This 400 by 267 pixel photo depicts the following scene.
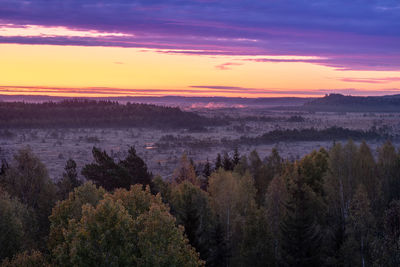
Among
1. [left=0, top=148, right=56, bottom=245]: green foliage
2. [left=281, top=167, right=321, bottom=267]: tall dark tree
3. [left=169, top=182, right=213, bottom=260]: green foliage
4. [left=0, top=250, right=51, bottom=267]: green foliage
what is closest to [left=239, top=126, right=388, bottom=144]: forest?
[left=169, top=182, right=213, bottom=260]: green foliage

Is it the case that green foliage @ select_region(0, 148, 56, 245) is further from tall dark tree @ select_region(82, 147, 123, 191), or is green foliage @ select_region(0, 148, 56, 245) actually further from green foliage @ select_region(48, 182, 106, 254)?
green foliage @ select_region(48, 182, 106, 254)

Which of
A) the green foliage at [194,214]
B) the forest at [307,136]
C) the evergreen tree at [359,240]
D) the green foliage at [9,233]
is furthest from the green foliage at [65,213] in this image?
the forest at [307,136]

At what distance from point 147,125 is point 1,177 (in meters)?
102

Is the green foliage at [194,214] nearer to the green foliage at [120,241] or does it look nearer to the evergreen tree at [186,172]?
the evergreen tree at [186,172]

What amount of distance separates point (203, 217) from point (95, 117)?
112 metres

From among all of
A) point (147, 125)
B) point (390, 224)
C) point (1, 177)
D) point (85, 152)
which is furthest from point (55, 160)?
point (147, 125)

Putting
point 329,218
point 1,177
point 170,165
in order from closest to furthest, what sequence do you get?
point 1,177 → point 329,218 → point 170,165

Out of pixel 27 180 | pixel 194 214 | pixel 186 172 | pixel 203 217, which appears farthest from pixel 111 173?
pixel 194 214

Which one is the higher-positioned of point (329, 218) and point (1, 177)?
point (1, 177)

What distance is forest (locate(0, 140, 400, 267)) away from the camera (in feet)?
52.9

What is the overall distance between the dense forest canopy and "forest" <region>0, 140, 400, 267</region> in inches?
3482

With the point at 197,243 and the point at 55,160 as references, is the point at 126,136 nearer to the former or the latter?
the point at 55,160

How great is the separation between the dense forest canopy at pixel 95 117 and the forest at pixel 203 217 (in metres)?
88.4

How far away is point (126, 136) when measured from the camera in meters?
106
